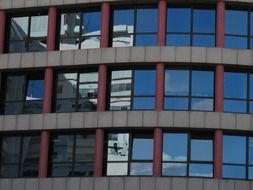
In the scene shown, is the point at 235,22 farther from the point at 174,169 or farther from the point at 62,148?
the point at 62,148

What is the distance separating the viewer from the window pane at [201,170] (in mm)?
35812

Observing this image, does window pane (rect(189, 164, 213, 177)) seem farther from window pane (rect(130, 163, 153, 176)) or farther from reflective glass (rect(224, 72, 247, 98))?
reflective glass (rect(224, 72, 247, 98))

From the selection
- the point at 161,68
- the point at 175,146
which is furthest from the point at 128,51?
the point at 175,146

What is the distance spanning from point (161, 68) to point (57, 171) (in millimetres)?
7114

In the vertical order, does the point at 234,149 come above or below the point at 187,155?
above

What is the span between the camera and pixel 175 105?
3675 cm

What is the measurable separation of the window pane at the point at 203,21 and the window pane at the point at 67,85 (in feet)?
21.5

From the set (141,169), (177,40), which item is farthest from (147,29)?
(141,169)

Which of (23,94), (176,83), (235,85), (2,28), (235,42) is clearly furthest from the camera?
(2,28)

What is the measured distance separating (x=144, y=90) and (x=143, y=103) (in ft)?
2.17

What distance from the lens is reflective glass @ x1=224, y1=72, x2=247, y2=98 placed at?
37.1 m

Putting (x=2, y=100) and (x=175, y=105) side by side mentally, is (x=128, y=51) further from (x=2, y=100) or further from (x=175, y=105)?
(x=2, y=100)

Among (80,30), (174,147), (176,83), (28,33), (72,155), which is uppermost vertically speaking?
(80,30)

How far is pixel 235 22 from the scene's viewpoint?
38.1 meters
